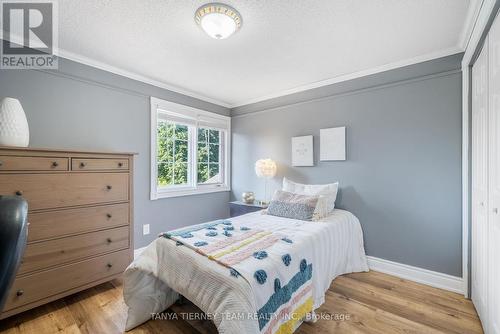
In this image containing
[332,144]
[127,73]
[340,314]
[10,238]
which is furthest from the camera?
[332,144]

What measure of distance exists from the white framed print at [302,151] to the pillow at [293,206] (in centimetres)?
59

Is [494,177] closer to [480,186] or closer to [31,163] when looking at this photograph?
[480,186]

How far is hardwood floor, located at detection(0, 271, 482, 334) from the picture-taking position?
1.60 metres

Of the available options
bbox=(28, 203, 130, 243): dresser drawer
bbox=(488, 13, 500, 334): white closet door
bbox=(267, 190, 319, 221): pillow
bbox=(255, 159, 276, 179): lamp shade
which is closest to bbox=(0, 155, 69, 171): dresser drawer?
bbox=(28, 203, 130, 243): dresser drawer

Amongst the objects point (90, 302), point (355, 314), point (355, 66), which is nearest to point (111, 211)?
point (90, 302)

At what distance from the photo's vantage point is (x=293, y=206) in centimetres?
247

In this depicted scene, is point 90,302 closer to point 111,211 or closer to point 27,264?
point 27,264

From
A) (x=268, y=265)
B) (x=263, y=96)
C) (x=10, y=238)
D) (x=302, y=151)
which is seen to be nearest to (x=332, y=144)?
(x=302, y=151)

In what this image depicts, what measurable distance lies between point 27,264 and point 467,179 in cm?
361

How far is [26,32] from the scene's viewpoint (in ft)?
6.21

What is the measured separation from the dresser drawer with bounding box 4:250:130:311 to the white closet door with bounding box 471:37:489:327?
2912mm

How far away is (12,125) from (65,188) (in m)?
0.56

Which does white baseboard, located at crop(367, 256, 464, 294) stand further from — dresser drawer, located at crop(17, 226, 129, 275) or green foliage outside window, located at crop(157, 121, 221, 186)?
dresser drawer, located at crop(17, 226, 129, 275)

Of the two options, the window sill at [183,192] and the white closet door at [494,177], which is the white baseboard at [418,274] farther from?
the window sill at [183,192]
